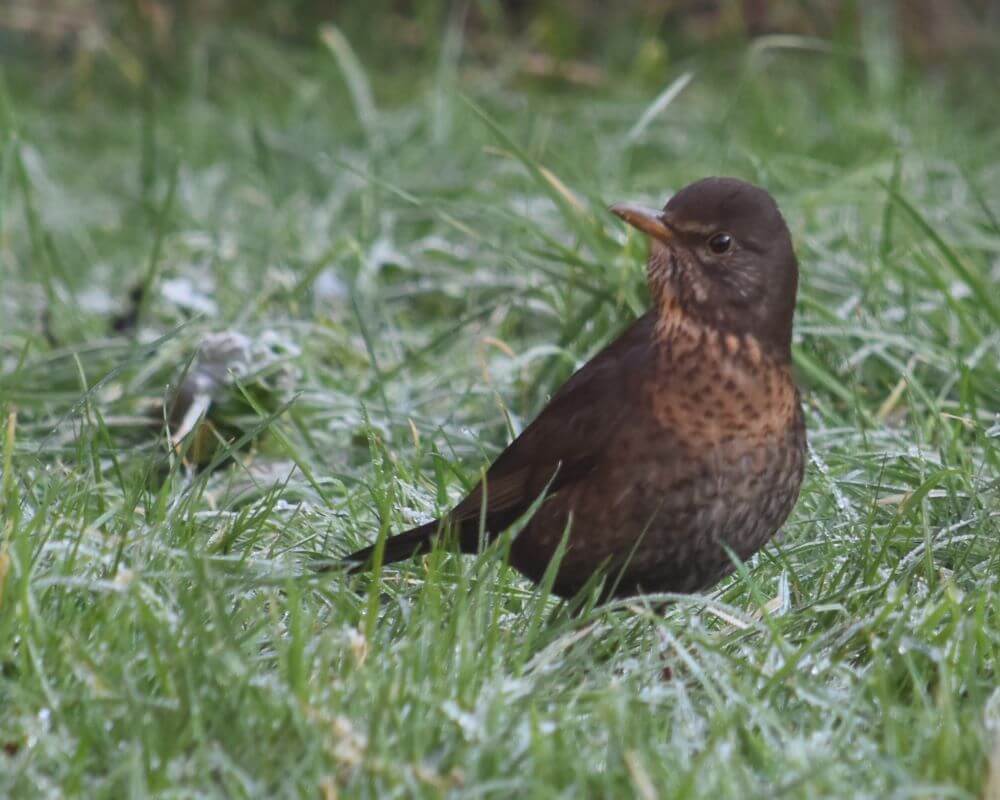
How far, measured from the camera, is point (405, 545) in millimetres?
3377

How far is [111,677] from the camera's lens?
8.61 feet

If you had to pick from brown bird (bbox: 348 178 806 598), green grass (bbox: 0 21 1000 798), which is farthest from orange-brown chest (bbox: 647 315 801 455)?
green grass (bbox: 0 21 1000 798)

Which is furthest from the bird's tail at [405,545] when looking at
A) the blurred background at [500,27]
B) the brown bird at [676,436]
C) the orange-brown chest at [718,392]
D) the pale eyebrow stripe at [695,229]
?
the blurred background at [500,27]

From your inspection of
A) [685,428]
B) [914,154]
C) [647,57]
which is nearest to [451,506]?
[685,428]

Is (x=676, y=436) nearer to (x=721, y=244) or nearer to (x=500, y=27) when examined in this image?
(x=721, y=244)

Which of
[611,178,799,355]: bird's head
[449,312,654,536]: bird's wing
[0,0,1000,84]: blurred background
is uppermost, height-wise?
[611,178,799,355]: bird's head

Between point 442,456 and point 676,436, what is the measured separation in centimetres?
82

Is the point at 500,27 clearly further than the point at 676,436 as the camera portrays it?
Yes

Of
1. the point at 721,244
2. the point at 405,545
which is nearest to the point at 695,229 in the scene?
the point at 721,244

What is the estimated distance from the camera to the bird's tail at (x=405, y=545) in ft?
10.9

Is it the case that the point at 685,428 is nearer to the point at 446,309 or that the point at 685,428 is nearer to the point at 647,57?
the point at 446,309

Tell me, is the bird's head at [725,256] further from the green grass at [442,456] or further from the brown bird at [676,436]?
the green grass at [442,456]

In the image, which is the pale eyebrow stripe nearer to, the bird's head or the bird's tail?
the bird's head

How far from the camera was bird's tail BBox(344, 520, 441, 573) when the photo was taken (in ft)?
10.9
